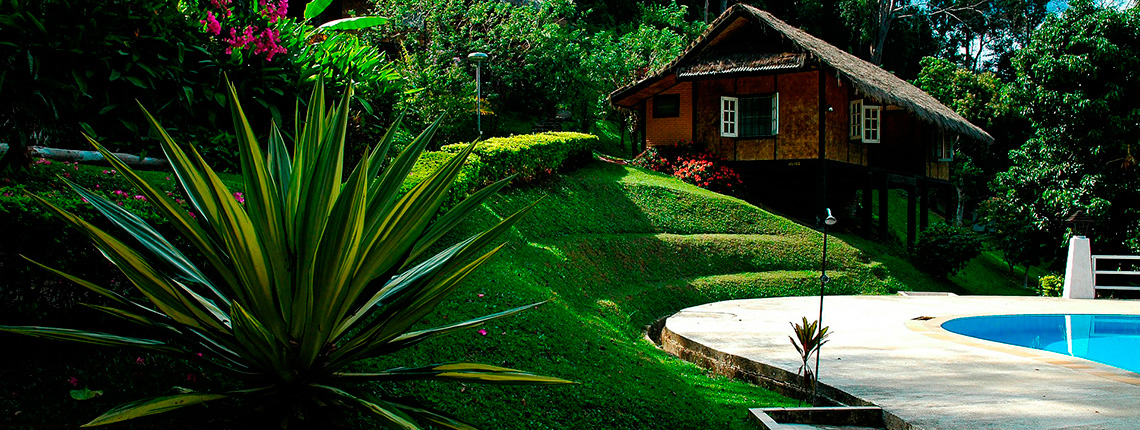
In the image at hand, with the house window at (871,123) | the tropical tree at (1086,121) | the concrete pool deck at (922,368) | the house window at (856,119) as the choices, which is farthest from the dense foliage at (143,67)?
the tropical tree at (1086,121)

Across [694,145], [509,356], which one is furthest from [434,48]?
[509,356]

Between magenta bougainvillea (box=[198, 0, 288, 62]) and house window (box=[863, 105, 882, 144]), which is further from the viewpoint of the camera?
house window (box=[863, 105, 882, 144])

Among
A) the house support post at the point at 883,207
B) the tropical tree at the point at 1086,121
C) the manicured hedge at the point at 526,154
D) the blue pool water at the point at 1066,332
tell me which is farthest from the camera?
the house support post at the point at 883,207

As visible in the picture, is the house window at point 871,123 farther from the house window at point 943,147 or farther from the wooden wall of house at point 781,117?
the house window at point 943,147

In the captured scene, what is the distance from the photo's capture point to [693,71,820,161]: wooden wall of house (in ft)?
61.3

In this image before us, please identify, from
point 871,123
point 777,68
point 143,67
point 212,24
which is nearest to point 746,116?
point 777,68

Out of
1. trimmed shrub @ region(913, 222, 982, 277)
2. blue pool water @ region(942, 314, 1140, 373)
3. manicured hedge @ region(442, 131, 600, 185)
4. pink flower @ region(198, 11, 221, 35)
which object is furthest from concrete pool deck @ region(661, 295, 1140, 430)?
trimmed shrub @ region(913, 222, 982, 277)

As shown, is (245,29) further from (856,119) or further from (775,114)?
(856,119)

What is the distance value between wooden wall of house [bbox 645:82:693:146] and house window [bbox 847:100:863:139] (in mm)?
4051

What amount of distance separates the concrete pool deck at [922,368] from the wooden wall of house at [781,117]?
7.87 m

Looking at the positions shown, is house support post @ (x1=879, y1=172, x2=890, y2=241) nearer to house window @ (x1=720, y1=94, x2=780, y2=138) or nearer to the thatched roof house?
the thatched roof house

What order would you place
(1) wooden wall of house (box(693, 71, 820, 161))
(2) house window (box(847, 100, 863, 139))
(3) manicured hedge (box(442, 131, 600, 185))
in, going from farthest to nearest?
1. (2) house window (box(847, 100, 863, 139))
2. (1) wooden wall of house (box(693, 71, 820, 161))
3. (3) manicured hedge (box(442, 131, 600, 185))

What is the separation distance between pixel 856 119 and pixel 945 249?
4.08 m

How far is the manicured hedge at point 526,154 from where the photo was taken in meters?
12.1
